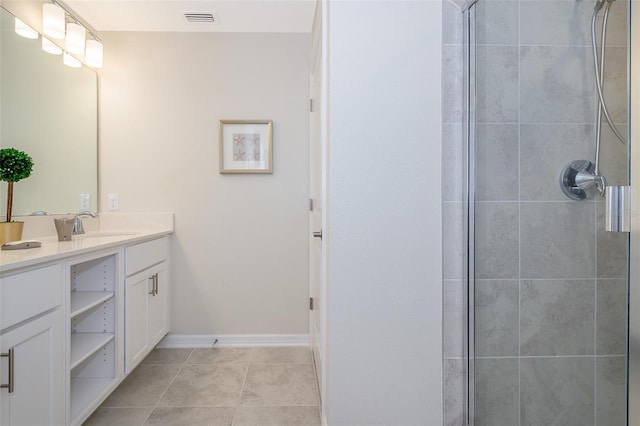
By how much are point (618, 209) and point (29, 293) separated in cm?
176

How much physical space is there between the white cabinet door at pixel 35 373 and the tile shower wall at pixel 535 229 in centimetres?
151

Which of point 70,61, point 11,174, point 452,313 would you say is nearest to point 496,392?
point 452,313

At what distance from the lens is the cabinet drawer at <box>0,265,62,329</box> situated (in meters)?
1.13

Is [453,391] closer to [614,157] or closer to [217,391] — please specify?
[614,157]

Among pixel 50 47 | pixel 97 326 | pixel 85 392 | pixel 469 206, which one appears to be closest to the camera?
pixel 469 206

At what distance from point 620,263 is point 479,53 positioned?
2.95 feet

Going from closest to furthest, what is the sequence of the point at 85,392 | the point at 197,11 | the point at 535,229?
the point at 535,229, the point at 85,392, the point at 197,11

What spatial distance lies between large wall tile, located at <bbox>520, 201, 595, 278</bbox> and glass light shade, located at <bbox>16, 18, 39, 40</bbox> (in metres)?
2.54

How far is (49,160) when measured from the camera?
2.11 m

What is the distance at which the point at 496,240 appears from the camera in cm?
130

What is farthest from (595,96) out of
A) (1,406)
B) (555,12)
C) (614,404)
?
(1,406)

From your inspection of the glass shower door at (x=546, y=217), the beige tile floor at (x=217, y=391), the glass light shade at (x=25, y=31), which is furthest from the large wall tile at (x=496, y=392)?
the glass light shade at (x=25, y=31)

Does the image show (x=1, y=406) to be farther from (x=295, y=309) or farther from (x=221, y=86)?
(x=221, y=86)

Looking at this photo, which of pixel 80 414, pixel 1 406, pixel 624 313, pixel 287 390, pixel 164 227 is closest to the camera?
pixel 624 313
